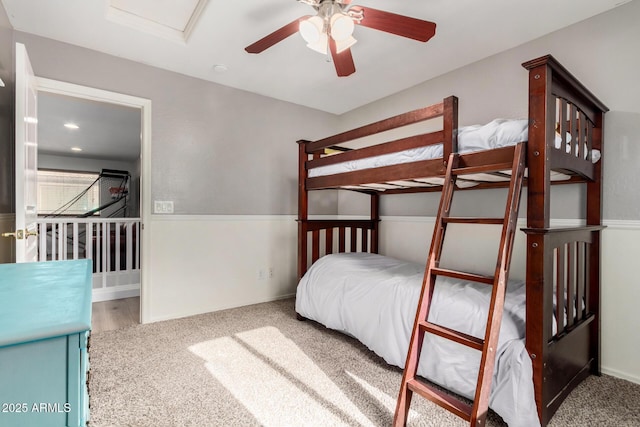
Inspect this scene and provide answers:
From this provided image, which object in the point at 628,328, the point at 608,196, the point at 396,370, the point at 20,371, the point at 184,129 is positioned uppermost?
the point at 184,129

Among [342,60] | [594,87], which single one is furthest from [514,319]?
[342,60]

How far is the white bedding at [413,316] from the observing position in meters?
1.47

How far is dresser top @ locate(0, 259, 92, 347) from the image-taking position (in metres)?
0.66

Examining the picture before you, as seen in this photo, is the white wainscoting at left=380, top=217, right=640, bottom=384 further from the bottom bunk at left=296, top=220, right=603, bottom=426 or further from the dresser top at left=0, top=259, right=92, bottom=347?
the dresser top at left=0, top=259, right=92, bottom=347

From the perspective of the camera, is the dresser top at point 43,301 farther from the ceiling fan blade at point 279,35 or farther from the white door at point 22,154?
the ceiling fan blade at point 279,35

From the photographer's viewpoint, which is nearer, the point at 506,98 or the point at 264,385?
the point at 264,385

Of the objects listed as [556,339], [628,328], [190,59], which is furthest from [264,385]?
[190,59]

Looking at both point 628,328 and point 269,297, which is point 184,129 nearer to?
point 269,297

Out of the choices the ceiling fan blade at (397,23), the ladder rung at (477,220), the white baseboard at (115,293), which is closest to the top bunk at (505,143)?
the ladder rung at (477,220)

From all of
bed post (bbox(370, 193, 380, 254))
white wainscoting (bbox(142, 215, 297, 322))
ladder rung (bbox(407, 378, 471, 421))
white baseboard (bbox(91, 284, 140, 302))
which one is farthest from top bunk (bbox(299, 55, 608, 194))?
white baseboard (bbox(91, 284, 140, 302))

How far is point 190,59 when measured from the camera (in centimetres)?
269

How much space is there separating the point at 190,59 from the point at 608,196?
318cm

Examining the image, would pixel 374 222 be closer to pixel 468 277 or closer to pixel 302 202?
pixel 302 202

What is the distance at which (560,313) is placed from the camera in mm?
1590
